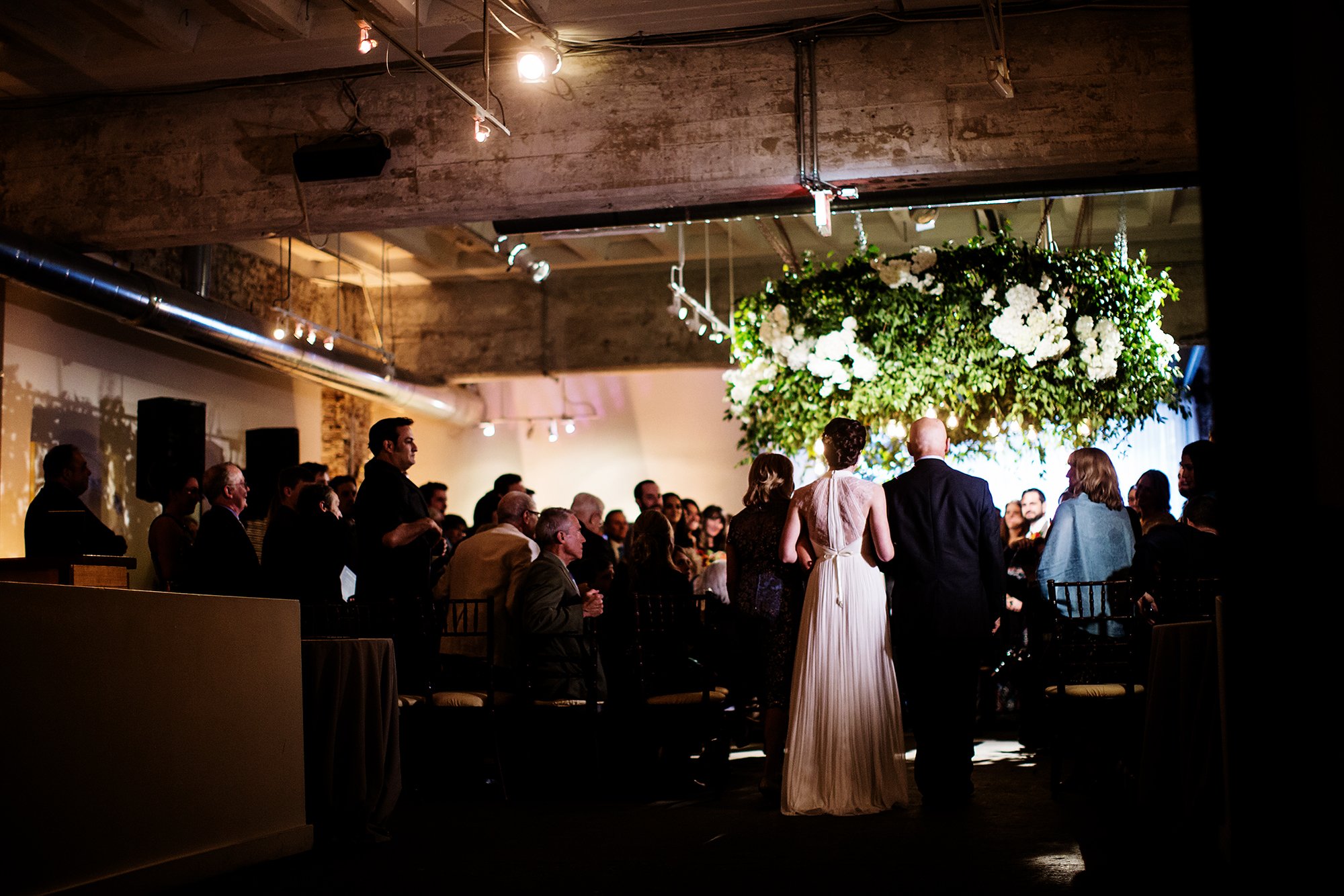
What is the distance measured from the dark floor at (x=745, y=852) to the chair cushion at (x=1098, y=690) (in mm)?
406

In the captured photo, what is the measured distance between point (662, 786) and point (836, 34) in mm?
3830

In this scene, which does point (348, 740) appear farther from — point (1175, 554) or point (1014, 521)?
point (1014, 521)

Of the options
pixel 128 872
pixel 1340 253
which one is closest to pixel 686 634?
pixel 128 872

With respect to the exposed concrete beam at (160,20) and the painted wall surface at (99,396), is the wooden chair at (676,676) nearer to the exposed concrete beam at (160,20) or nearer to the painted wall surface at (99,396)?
the exposed concrete beam at (160,20)

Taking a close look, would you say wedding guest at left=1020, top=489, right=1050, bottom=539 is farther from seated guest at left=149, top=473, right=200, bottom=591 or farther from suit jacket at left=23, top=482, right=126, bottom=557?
suit jacket at left=23, top=482, right=126, bottom=557

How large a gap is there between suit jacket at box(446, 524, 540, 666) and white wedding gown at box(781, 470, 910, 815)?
5.00 feet

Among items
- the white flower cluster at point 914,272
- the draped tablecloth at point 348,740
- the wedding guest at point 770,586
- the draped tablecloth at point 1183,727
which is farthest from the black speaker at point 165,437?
the draped tablecloth at point 1183,727

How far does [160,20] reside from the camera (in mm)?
6289

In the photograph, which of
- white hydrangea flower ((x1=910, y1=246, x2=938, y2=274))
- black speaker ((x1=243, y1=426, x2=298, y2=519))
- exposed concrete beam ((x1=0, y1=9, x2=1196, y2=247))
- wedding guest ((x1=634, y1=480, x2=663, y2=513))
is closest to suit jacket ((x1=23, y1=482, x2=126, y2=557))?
exposed concrete beam ((x1=0, y1=9, x2=1196, y2=247))

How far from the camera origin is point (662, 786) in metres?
5.56

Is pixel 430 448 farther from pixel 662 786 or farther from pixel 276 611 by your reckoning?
pixel 276 611

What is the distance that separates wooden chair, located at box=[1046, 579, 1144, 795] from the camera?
4.89 metres

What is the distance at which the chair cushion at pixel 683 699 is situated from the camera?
5.48 metres

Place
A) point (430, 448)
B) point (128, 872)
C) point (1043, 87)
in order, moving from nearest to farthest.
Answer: point (128, 872), point (1043, 87), point (430, 448)
